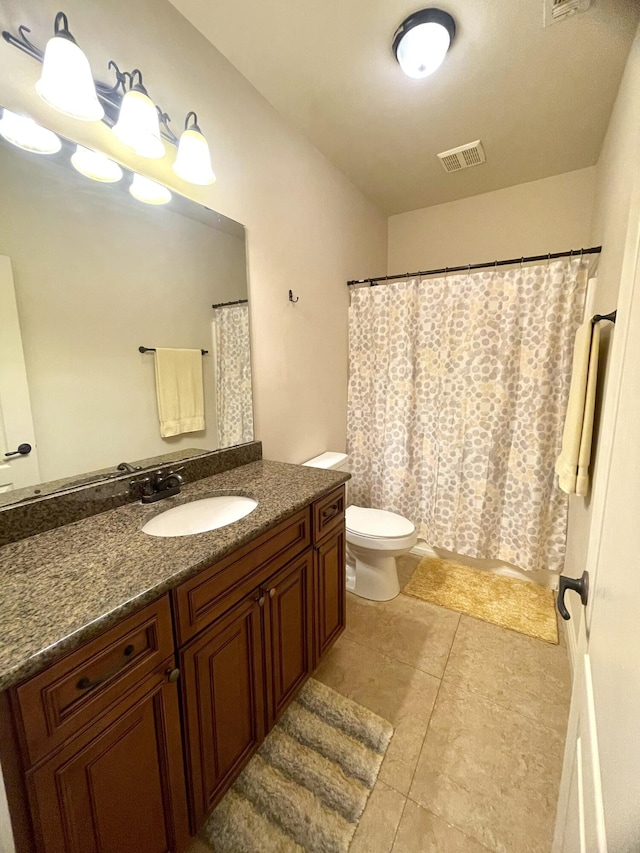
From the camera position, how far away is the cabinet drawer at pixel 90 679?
1.94 feet

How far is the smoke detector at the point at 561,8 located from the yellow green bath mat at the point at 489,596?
2633 mm

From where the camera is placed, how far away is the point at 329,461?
85.1 inches

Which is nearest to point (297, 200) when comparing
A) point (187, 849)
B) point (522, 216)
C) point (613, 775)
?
point (522, 216)

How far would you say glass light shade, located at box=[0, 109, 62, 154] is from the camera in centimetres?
93

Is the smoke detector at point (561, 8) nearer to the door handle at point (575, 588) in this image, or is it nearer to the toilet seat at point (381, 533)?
the door handle at point (575, 588)

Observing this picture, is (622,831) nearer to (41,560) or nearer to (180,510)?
(41,560)

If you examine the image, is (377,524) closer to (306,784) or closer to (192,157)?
(306,784)

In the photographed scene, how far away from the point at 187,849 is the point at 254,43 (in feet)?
9.40

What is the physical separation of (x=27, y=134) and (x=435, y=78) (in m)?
1.66

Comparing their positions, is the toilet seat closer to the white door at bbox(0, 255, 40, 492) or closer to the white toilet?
the white toilet

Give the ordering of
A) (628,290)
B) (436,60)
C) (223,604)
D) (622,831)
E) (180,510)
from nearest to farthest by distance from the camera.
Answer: (622,831) < (628,290) < (223,604) < (180,510) < (436,60)

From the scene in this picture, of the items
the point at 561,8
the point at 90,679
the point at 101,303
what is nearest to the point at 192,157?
the point at 101,303

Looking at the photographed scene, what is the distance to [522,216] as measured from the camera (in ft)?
7.93

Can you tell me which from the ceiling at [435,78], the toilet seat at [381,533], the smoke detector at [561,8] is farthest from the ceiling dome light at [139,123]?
the toilet seat at [381,533]
